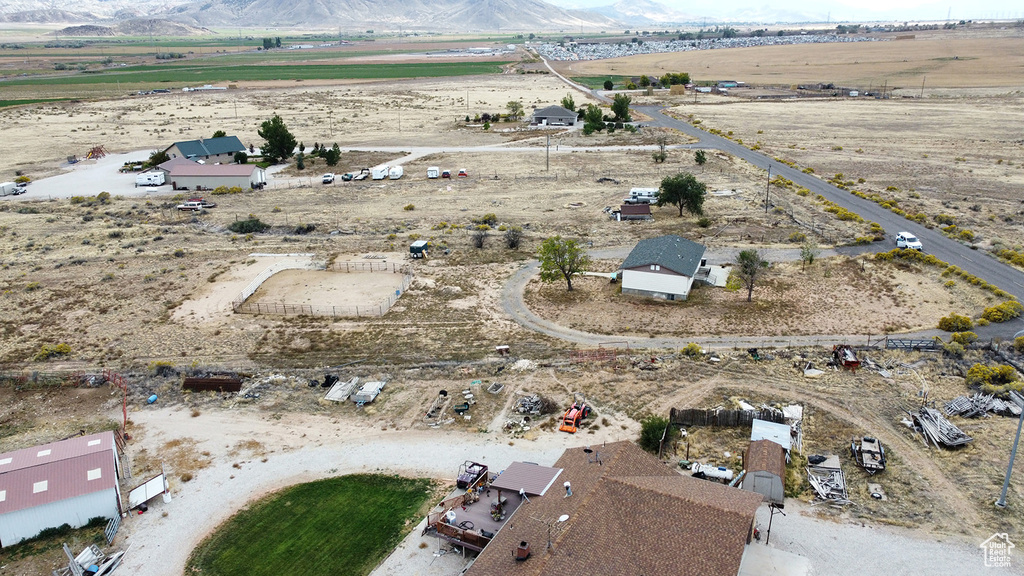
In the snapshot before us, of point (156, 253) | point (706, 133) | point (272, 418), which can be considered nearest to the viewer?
point (272, 418)

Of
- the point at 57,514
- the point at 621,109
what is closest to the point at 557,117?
the point at 621,109

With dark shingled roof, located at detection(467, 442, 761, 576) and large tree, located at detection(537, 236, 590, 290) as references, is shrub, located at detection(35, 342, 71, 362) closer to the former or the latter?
large tree, located at detection(537, 236, 590, 290)

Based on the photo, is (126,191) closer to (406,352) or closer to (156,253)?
(156,253)

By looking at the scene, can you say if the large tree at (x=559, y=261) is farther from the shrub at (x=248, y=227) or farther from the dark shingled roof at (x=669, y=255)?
the shrub at (x=248, y=227)

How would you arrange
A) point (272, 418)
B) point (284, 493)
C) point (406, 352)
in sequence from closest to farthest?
point (284, 493) → point (272, 418) → point (406, 352)

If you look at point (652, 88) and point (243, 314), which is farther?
point (652, 88)

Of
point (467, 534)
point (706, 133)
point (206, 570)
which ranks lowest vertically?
point (206, 570)

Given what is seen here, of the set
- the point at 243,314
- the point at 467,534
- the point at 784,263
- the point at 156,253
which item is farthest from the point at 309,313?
the point at 784,263

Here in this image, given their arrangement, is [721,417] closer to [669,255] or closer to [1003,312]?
[669,255]

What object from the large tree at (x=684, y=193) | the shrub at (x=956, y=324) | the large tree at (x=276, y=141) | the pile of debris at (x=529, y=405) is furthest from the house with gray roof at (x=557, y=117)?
the pile of debris at (x=529, y=405)
